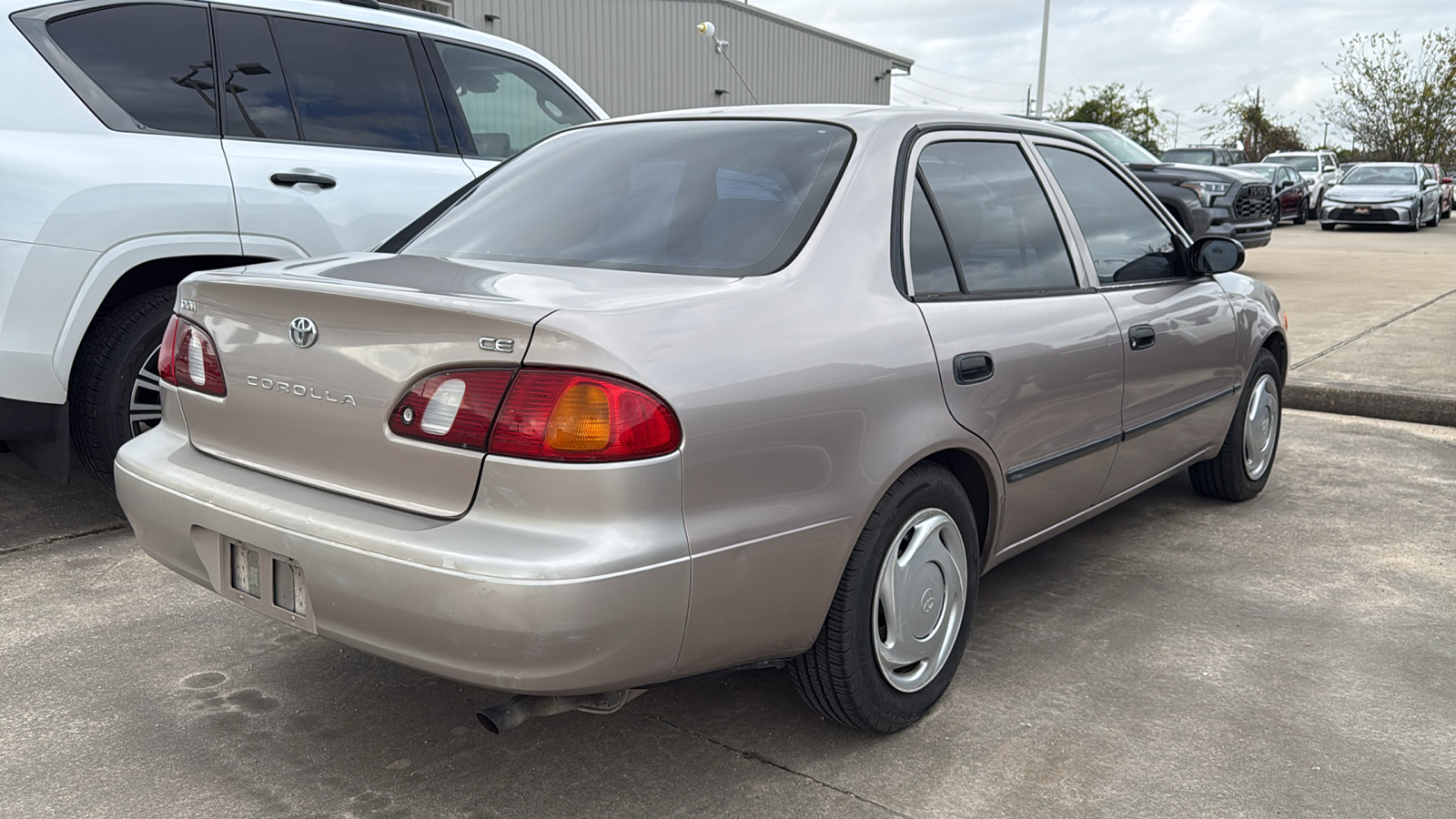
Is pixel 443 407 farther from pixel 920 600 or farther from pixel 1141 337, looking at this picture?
pixel 1141 337

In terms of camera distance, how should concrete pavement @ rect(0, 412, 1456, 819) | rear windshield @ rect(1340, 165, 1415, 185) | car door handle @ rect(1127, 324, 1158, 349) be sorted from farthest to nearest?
rear windshield @ rect(1340, 165, 1415, 185)
car door handle @ rect(1127, 324, 1158, 349)
concrete pavement @ rect(0, 412, 1456, 819)

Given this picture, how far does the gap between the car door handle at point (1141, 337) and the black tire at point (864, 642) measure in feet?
3.52

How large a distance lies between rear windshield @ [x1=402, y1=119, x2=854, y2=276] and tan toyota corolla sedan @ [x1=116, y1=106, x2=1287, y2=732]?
1 cm

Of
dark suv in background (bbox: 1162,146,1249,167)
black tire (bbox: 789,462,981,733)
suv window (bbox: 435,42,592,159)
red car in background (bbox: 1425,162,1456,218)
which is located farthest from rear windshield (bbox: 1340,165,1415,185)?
black tire (bbox: 789,462,981,733)

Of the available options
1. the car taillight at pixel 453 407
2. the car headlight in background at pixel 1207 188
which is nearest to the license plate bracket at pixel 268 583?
the car taillight at pixel 453 407

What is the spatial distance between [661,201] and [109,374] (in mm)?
2210

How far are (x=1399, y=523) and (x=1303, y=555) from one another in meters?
0.68

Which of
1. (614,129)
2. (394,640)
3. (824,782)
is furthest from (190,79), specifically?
(824,782)

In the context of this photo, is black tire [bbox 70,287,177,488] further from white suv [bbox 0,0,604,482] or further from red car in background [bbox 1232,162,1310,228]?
red car in background [bbox 1232,162,1310,228]

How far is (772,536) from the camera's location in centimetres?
232

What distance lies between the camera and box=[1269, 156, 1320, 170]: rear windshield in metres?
32.2

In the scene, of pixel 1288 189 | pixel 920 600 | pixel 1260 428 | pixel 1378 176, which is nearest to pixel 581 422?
pixel 920 600

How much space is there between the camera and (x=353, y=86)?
15.6 ft

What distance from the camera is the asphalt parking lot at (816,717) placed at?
8.25ft
